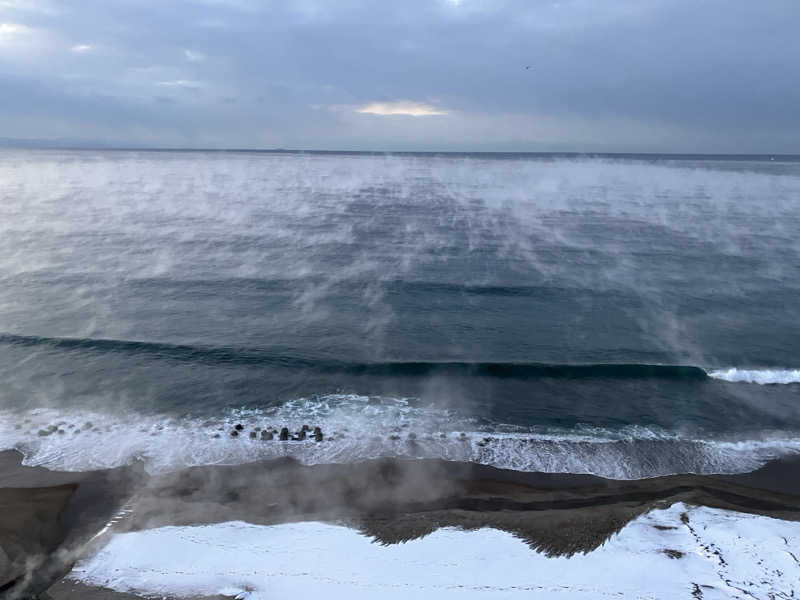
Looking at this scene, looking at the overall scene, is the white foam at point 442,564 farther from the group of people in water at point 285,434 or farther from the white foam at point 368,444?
the group of people in water at point 285,434

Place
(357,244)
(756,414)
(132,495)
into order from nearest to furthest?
(132,495) < (756,414) < (357,244)

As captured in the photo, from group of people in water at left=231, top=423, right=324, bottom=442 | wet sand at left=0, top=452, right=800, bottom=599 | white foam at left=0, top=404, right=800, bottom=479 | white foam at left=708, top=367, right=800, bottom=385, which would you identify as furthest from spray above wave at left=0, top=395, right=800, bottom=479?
white foam at left=708, top=367, right=800, bottom=385

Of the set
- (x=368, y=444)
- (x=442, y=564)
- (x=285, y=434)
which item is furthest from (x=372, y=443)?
(x=442, y=564)

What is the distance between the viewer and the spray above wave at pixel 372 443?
1012 inches

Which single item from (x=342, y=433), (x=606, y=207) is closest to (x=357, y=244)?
(x=342, y=433)

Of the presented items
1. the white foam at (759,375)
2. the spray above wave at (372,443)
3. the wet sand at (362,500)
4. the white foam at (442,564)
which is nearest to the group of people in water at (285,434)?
the spray above wave at (372,443)

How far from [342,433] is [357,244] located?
42239 millimetres

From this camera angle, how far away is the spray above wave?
84.3 ft

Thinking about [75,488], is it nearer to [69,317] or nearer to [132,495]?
[132,495]

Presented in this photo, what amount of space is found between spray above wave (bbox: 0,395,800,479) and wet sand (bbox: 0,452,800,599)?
82 cm

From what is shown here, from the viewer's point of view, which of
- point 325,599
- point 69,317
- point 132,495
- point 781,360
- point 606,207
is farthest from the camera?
point 606,207

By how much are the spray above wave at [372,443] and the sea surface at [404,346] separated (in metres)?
0.11

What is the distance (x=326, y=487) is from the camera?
2386 cm

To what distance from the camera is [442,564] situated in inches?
771
